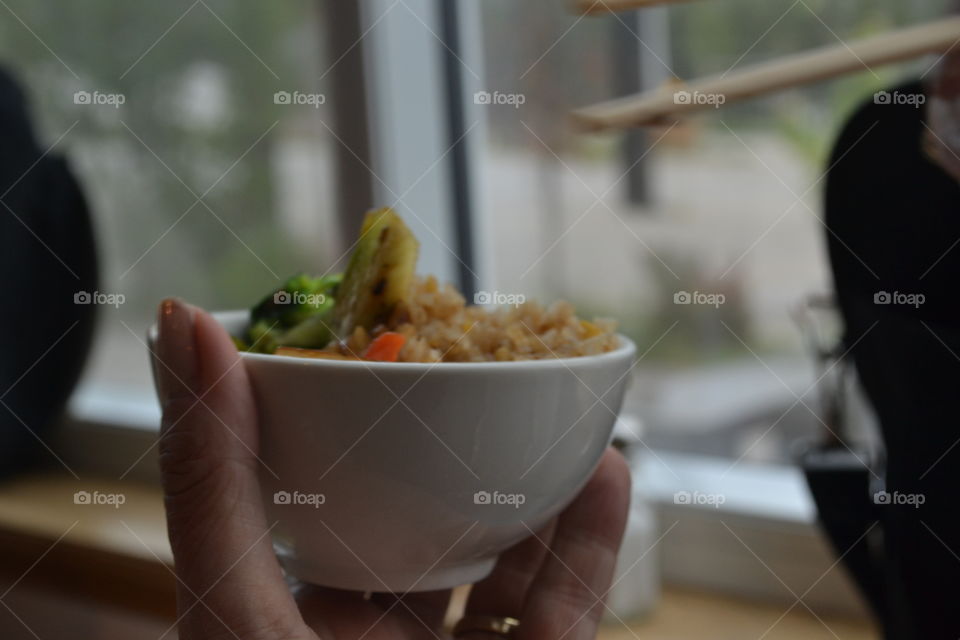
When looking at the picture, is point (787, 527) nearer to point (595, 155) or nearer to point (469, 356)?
point (595, 155)

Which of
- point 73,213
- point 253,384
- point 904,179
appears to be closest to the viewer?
Answer: point 253,384

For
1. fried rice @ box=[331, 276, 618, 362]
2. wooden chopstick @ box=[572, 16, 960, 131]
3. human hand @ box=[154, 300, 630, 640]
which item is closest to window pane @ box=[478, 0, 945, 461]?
wooden chopstick @ box=[572, 16, 960, 131]

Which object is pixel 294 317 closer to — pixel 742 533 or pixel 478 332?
pixel 478 332

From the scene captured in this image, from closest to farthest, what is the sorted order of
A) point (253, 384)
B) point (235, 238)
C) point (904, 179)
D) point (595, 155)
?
1. point (253, 384)
2. point (904, 179)
3. point (595, 155)
4. point (235, 238)

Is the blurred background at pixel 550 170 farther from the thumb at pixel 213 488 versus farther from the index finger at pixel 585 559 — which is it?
the thumb at pixel 213 488

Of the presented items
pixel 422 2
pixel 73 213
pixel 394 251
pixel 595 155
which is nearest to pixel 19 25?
pixel 73 213

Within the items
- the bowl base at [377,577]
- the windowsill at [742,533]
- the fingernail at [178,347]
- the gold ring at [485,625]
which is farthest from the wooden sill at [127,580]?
the fingernail at [178,347]
